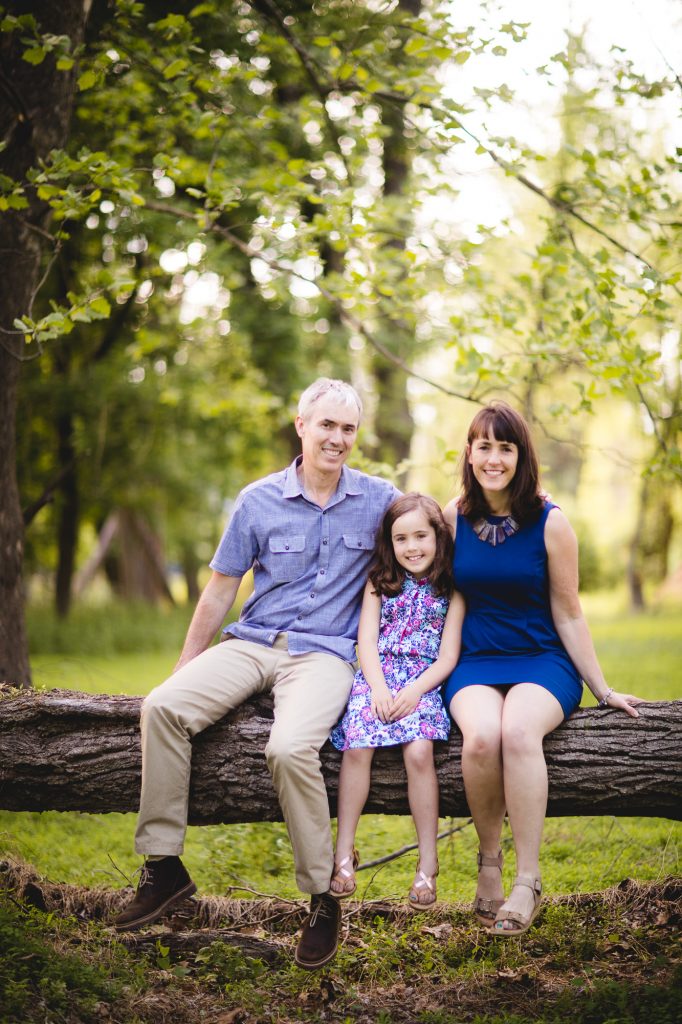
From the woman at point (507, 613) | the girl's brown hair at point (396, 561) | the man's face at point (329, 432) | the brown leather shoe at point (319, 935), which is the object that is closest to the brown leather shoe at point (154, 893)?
the brown leather shoe at point (319, 935)

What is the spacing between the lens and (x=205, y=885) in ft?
15.4

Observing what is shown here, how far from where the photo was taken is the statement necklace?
3.81 meters

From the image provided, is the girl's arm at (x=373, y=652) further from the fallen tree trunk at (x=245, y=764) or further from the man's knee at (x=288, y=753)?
the man's knee at (x=288, y=753)

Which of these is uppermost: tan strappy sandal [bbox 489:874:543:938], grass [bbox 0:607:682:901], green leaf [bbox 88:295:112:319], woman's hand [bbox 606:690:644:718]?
green leaf [bbox 88:295:112:319]

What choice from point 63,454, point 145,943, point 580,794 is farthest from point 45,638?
point 580,794

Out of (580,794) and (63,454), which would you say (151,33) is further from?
(63,454)

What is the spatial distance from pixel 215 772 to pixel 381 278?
11.0 ft

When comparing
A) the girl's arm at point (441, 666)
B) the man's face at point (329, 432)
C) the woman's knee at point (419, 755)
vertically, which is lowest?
the woman's knee at point (419, 755)

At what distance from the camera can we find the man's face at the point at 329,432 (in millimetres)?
3947

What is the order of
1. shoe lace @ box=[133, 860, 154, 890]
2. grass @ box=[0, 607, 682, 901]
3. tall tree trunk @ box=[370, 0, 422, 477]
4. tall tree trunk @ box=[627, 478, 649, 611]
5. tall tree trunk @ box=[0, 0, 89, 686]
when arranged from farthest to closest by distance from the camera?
tall tree trunk @ box=[627, 478, 649, 611], tall tree trunk @ box=[370, 0, 422, 477], tall tree trunk @ box=[0, 0, 89, 686], grass @ box=[0, 607, 682, 901], shoe lace @ box=[133, 860, 154, 890]

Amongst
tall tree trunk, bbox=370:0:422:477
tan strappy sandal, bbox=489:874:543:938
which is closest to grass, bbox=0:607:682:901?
tan strappy sandal, bbox=489:874:543:938

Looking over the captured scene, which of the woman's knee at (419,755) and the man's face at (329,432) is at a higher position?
the man's face at (329,432)

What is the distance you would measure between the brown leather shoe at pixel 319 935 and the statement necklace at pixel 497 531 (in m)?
1.61

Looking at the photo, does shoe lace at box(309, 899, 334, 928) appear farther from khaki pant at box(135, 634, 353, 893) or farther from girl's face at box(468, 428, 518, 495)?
girl's face at box(468, 428, 518, 495)
